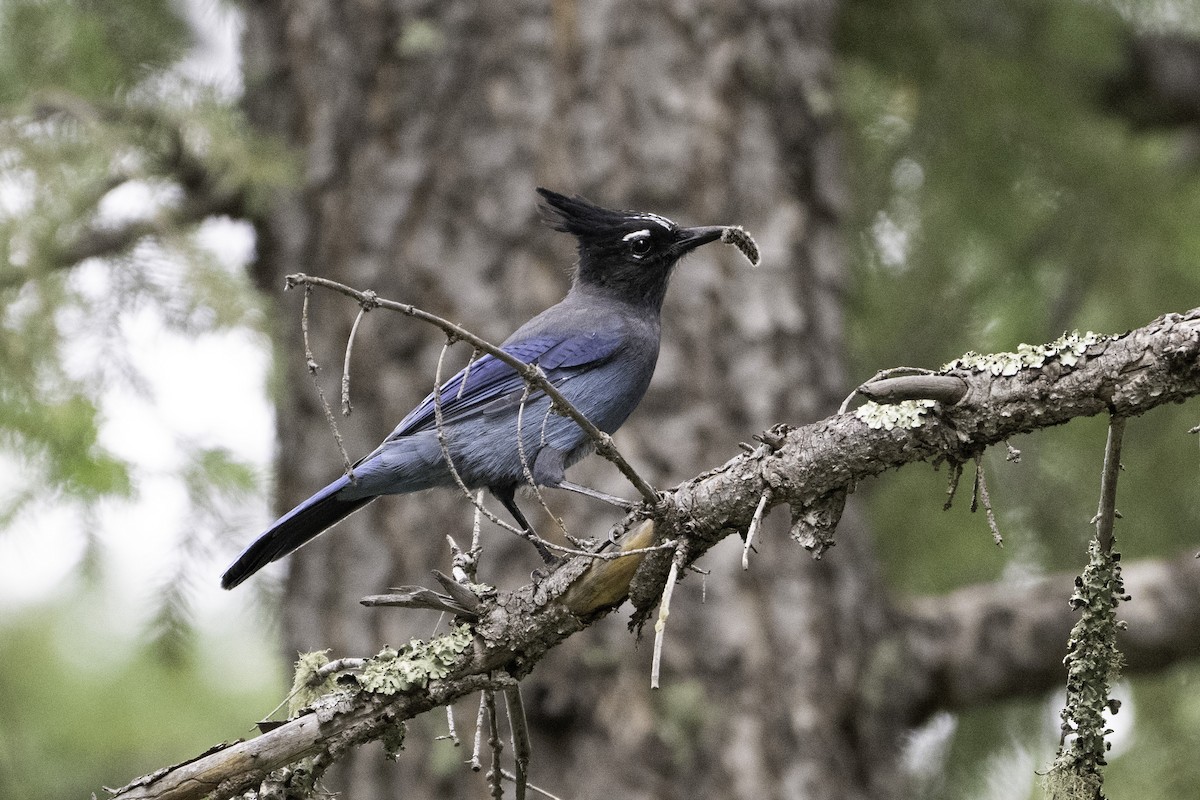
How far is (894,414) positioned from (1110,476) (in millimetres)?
378

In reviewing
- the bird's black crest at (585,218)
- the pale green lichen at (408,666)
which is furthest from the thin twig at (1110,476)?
the bird's black crest at (585,218)

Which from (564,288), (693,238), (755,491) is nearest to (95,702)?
(564,288)

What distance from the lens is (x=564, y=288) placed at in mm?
4645

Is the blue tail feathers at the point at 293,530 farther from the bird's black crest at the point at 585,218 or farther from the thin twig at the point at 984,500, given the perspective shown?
the thin twig at the point at 984,500

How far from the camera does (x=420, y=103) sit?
192 inches

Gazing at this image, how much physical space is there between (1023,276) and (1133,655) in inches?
82.5

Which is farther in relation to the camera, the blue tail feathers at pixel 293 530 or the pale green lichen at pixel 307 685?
the blue tail feathers at pixel 293 530

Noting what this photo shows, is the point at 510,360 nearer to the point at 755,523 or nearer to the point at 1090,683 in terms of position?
the point at 755,523

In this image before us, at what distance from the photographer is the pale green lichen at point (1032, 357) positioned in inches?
78.6

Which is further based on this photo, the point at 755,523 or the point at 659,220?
the point at 659,220

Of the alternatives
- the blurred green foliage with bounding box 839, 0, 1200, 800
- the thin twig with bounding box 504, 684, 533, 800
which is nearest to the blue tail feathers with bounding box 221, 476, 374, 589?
the thin twig with bounding box 504, 684, 533, 800

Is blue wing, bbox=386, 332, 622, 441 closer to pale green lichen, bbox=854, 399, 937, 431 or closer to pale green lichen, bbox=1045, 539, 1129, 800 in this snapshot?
pale green lichen, bbox=854, 399, 937, 431

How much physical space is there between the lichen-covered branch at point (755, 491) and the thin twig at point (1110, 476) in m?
0.07

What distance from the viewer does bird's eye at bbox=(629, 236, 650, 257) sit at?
13.2 feet
